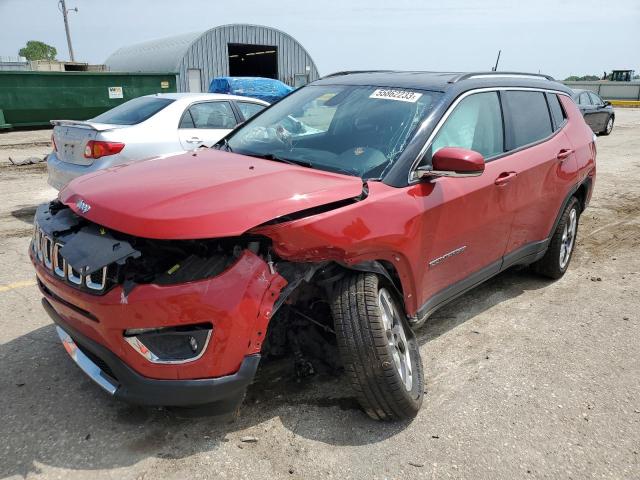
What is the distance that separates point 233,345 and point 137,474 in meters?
0.75

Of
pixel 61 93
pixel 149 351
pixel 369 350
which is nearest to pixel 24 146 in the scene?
pixel 61 93

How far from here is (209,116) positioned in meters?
7.17

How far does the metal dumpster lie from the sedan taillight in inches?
532

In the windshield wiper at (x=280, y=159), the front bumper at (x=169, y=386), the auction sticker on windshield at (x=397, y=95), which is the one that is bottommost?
the front bumper at (x=169, y=386)

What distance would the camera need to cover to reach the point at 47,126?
18.6 m

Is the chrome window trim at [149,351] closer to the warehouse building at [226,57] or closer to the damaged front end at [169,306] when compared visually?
the damaged front end at [169,306]

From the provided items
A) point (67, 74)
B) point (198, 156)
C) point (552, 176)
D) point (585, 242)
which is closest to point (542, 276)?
point (552, 176)

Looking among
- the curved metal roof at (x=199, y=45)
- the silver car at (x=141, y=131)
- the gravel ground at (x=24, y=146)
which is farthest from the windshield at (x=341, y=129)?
the curved metal roof at (x=199, y=45)

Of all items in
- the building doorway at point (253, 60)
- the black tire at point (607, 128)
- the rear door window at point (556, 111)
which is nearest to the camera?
the rear door window at point (556, 111)

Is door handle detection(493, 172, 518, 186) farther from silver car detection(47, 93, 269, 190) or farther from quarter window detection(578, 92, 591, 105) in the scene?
quarter window detection(578, 92, 591, 105)

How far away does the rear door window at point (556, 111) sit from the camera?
460cm

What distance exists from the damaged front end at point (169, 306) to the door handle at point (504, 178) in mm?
1855

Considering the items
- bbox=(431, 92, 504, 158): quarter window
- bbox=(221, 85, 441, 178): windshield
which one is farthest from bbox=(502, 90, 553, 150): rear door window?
bbox=(221, 85, 441, 178): windshield

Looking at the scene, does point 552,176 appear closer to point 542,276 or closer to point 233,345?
point 542,276
